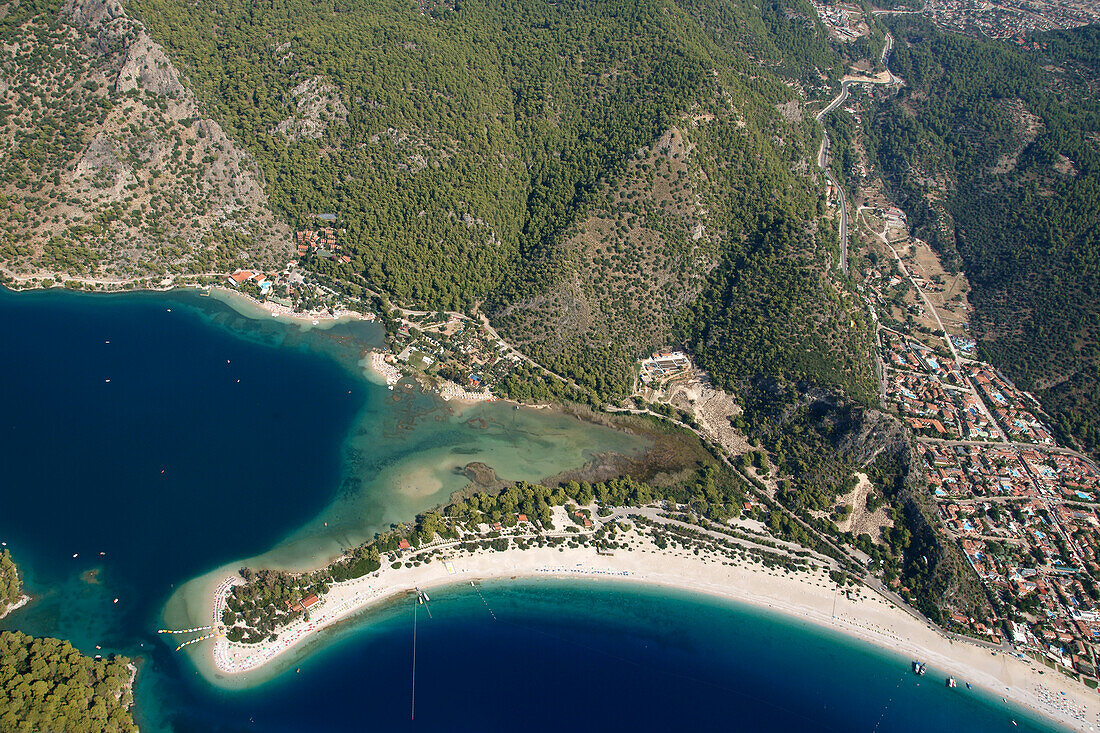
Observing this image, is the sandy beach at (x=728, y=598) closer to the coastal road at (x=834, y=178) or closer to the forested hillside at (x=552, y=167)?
the forested hillside at (x=552, y=167)

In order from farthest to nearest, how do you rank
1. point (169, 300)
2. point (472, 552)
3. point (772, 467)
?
point (169, 300), point (772, 467), point (472, 552)

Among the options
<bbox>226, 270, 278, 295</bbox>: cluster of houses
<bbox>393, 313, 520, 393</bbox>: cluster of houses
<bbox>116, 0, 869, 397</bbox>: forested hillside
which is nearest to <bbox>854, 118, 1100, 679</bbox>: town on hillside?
<bbox>116, 0, 869, 397</bbox>: forested hillside

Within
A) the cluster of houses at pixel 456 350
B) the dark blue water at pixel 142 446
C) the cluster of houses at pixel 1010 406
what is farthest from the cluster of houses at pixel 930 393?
the dark blue water at pixel 142 446

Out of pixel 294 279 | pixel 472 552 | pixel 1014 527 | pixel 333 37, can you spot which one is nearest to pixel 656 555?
pixel 472 552

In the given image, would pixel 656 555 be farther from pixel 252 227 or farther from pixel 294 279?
pixel 252 227

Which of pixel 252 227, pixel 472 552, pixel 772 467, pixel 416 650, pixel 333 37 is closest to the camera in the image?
pixel 416 650

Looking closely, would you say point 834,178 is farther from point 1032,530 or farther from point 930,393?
point 1032,530
